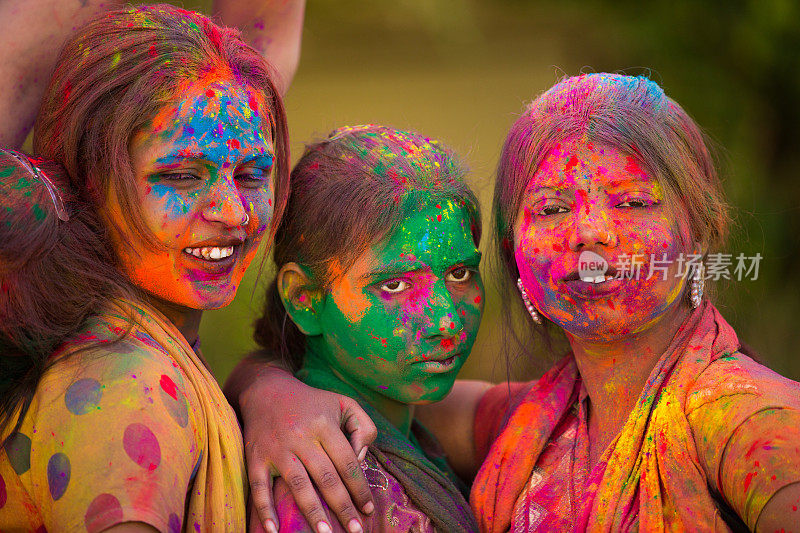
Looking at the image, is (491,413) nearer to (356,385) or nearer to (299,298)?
(356,385)

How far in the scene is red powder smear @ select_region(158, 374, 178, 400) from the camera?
5.71ft

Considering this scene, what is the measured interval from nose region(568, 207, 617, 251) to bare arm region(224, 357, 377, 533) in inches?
26.5

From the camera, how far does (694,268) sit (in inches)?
81.0

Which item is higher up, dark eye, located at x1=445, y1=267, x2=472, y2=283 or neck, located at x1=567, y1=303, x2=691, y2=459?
dark eye, located at x1=445, y1=267, x2=472, y2=283

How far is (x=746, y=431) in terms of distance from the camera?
171cm

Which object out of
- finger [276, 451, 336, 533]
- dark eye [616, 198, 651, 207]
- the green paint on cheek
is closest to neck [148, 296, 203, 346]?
the green paint on cheek

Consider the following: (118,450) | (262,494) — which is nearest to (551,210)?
(262,494)

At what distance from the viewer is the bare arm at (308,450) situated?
6.14 ft

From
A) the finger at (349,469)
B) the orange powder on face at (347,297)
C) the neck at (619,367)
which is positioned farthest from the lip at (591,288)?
the finger at (349,469)

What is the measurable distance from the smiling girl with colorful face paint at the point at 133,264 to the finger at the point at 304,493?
0.36 feet

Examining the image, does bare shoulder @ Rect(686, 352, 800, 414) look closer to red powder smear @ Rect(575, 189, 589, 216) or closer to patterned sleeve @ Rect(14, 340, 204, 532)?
red powder smear @ Rect(575, 189, 589, 216)

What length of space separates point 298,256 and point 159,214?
51cm

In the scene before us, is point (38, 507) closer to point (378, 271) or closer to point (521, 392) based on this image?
point (378, 271)

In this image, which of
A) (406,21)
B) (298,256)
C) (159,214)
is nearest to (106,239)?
(159,214)
